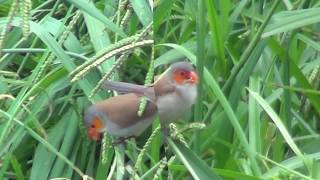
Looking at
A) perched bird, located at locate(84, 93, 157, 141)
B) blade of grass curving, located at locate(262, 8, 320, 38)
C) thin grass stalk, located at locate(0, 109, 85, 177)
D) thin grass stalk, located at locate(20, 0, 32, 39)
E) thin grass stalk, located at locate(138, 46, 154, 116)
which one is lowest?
thin grass stalk, located at locate(0, 109, 85, 177)

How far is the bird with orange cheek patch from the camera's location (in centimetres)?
85

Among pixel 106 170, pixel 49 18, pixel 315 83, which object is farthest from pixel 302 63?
pixel 49 18

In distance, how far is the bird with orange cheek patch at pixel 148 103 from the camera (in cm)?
85

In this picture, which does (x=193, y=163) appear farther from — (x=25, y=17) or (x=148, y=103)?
(x=25, y=17)

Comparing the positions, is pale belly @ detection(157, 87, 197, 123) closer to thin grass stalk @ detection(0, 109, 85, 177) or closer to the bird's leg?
the bird's leg

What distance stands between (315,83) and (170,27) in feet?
0.53

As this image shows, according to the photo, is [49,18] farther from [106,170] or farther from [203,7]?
[203,7]

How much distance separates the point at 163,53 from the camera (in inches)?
35.1

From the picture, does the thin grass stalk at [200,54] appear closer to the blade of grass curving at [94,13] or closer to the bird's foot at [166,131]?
the bird's foot at [166,131]

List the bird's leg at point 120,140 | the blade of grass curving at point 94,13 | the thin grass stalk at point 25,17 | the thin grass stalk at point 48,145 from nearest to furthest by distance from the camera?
the thin grass stalk at point 25,17 → the bird's leg at point 120,140 → the blade of grass curving at point 94,13 → the thin grass stalk at point 48,145

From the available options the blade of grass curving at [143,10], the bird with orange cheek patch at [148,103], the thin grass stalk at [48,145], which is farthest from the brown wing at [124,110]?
the thin grass stalk at [48,145]

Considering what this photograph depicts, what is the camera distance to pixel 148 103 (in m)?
0.87

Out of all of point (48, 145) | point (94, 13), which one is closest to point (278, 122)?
point (94, 13)

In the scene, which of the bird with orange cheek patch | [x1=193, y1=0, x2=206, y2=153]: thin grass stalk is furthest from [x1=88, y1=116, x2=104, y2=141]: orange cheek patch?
[x1=193, y1=0, x2=206, y2=153]: thin grass stalk
